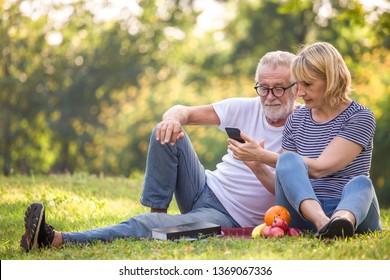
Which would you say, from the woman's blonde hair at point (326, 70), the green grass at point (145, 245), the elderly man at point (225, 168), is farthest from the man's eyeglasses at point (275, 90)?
the green grass at point (145, 245)

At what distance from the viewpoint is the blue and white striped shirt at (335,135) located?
4.08 m

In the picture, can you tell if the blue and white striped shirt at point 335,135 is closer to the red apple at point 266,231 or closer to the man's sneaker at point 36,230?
the red apple at point 266,231

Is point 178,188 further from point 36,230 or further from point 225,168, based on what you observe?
point 36,230

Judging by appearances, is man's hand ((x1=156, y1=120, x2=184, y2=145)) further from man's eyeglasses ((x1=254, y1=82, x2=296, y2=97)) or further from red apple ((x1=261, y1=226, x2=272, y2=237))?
red apple ((x1=261, y1=226, x2=272, y2=237))

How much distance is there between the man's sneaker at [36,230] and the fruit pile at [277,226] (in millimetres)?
1334

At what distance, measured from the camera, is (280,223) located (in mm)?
3990

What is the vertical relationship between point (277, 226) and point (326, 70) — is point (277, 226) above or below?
below

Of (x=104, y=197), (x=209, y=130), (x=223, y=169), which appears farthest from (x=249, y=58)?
(x=223, y=169)

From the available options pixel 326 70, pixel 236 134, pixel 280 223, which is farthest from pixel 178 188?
pixel 326 70

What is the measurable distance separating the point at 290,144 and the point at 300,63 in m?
0.59

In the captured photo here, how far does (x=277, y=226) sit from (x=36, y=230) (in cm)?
151

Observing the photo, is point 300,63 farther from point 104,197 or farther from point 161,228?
point 104,197

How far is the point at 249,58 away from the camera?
23.8 meters

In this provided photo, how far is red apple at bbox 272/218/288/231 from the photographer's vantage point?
3.99 meters
